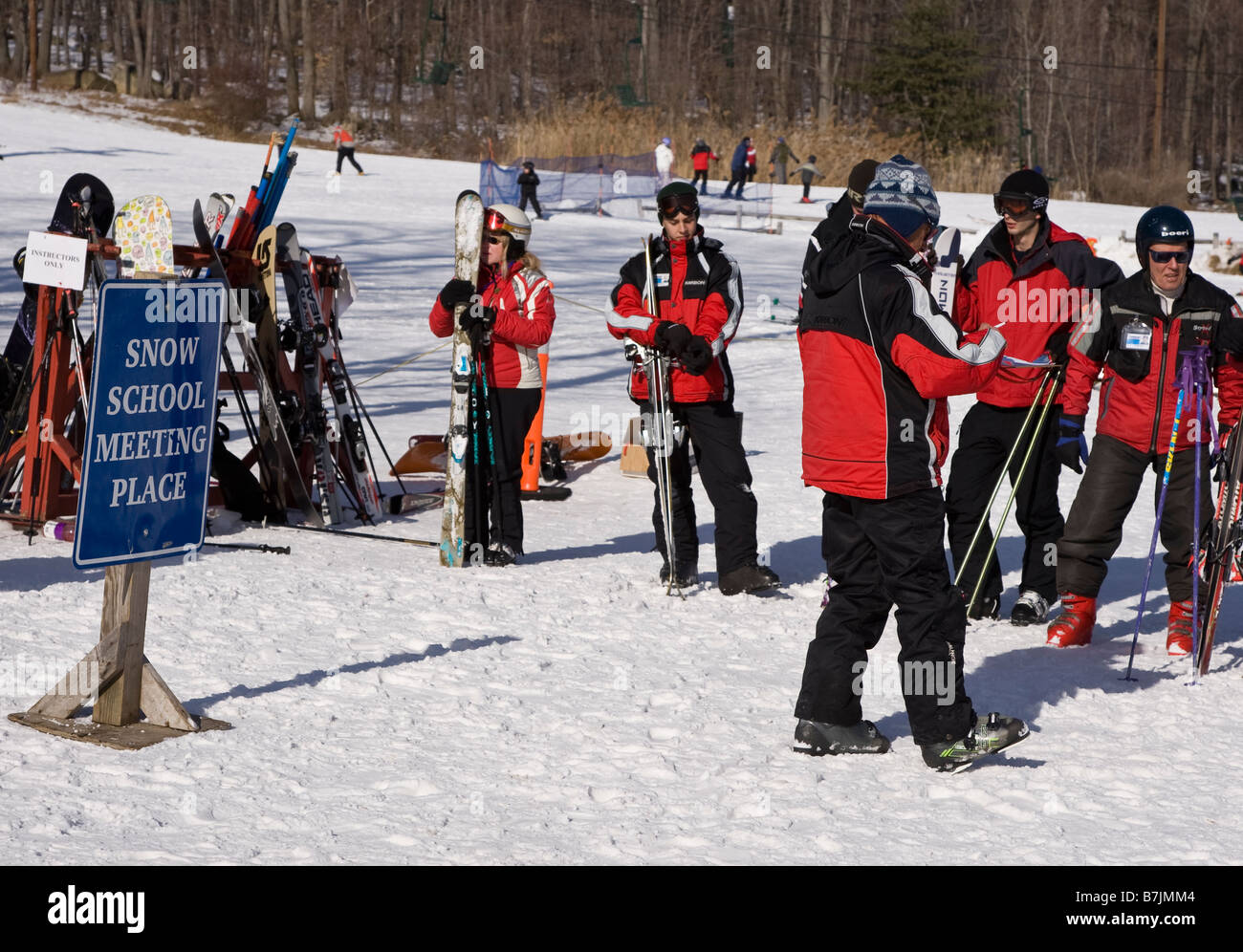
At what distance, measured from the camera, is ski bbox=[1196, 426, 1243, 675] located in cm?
585

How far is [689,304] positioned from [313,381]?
2.70 m

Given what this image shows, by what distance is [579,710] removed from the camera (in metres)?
5.23

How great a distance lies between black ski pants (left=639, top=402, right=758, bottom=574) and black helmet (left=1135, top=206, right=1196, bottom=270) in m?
2.03

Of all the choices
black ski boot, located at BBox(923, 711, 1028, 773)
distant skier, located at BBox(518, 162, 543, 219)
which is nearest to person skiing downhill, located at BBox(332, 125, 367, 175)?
distant skier, located at BBox(518, 162, 543, 219)

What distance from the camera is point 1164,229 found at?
5.86m

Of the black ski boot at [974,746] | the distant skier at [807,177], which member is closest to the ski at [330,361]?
the black ski boot at [974,746]

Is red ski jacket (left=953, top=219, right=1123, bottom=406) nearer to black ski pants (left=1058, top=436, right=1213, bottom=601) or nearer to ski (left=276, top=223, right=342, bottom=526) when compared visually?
black ski pants (left=1058, top=436, right=1213, bottom=601)

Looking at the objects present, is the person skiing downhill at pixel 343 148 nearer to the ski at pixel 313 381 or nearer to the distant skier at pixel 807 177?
the distant skier at pixel 807 177

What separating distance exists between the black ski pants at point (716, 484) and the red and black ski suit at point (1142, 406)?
4.98 ft

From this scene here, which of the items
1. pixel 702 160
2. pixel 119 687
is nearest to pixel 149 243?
pixel 119 687

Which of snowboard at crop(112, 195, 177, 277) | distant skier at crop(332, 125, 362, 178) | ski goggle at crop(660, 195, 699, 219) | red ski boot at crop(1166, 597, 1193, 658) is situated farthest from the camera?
distant skier at crop(332, 125, 362, 178)

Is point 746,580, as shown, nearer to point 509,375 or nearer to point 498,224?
point 509,375
